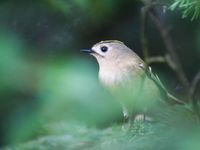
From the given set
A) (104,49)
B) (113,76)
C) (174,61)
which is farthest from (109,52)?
(174,61)

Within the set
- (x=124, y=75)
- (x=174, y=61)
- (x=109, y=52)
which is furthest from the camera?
(x=109, y=52)

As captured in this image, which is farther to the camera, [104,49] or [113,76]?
[104,49]

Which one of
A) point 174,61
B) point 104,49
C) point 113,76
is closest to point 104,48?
point 104,49

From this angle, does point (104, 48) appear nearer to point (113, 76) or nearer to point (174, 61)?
point (113, 76)

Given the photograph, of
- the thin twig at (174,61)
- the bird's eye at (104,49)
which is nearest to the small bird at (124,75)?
the bird's eye at (104,49)

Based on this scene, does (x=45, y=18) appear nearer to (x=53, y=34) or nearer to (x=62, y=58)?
(x=53, y=34)

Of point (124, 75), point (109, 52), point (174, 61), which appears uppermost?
point (109, 52)

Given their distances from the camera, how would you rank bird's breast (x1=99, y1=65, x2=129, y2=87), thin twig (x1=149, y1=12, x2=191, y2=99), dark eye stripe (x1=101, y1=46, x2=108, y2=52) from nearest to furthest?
thin twig (x1=149, y1=12, x2=191, y2=99), bird's breast (x1=99, y1=65, x2=129, y2=87), dark eye stripe (x1=101, y1=46, x2=108, y2=52)

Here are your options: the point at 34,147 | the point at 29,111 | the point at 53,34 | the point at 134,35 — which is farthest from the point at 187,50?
the point at 34,147

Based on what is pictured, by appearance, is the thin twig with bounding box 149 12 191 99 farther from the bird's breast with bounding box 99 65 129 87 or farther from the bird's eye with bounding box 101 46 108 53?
the bird's eye with bounding box 101 46 108 53

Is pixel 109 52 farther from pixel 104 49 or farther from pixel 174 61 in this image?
pixel 174 61

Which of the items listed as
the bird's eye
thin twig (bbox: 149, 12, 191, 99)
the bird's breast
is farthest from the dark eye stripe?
thin twig (bbox: 149, 12, 191, 99)

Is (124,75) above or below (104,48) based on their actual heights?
below

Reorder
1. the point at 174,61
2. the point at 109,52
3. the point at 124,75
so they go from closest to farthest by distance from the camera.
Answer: the point at 174,61 → the point at 124,75 → the point at 109,52
